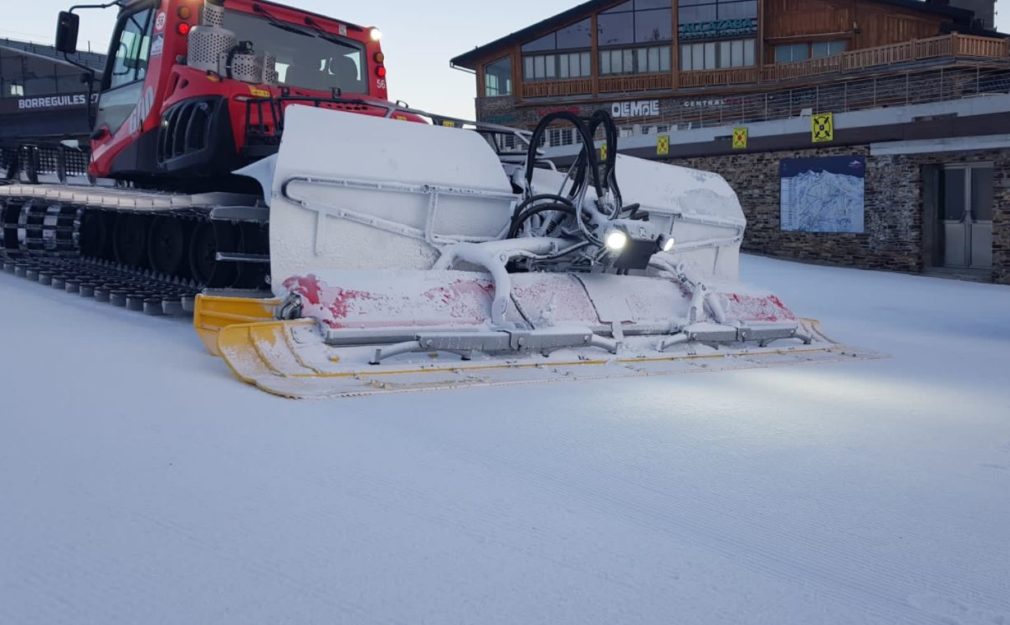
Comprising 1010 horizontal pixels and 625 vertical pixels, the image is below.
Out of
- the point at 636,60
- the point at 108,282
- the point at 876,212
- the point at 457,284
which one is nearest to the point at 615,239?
the point at 457,284

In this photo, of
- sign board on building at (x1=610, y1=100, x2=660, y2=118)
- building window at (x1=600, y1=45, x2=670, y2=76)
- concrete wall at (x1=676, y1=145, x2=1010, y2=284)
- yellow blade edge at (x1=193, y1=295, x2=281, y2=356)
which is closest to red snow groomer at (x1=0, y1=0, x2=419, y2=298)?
yellow blade edge at (x1=193, y1=295, x2=281, y2=356)

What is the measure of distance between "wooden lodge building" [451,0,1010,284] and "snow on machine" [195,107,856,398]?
11442 mm

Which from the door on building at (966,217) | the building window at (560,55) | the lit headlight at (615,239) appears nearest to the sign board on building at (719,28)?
the building window at (560,55)

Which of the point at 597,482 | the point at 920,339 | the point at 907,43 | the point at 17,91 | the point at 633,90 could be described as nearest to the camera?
the point at 597,482

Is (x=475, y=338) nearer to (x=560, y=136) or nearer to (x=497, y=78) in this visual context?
(x=560, y=136)

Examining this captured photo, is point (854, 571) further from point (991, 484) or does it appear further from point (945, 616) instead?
point (991, 484)

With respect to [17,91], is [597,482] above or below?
below

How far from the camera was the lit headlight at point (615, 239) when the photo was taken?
18.2 ft

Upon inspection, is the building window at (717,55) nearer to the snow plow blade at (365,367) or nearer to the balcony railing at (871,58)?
the balcony railing at (871,58)

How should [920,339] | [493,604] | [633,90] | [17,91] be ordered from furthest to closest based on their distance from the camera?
[17,91]
[633,90]
[920,339]
[493,604]

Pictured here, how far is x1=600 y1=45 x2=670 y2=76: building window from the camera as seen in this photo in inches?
1492

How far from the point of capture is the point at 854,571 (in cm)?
227

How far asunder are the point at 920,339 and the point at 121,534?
289 inches

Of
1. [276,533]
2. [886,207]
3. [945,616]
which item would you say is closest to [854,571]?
[945,616]
